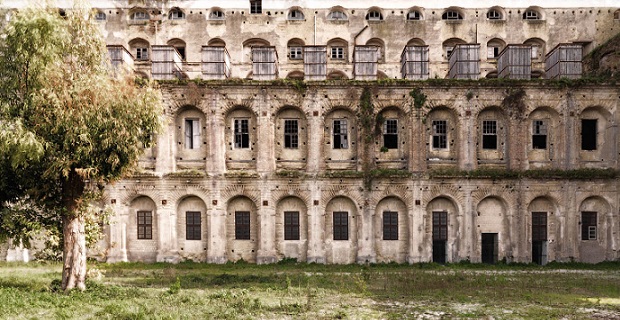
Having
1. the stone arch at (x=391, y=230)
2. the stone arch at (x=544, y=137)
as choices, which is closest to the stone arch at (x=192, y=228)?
the stone arch at (x=391, y=230)

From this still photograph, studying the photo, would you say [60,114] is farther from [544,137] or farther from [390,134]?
[544,137]

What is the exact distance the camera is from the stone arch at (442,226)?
2562 centimetres

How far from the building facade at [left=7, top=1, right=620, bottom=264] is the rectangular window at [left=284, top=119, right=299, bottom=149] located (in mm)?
97

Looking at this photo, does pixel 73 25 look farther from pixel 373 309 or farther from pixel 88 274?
pixel 373 309

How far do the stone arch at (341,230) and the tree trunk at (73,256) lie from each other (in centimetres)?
1383

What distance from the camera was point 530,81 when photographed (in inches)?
1001

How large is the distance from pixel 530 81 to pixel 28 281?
3035 centimetres

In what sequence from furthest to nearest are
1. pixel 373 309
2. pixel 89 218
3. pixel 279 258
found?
pixel 279 258
pixel 89 218
pixel 373 309

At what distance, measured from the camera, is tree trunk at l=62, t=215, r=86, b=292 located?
16.1m

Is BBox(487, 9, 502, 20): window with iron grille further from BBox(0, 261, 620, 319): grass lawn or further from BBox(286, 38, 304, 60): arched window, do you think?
BBox(0, 261, 620, 319): grass lawn

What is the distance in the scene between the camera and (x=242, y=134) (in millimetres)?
25984

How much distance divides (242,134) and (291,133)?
3268mm

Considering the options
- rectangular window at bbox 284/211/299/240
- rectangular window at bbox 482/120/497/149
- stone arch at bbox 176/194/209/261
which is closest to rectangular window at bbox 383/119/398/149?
rectangular window at bbox 482/120/497/149

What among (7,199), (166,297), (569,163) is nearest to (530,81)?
(569,163)
